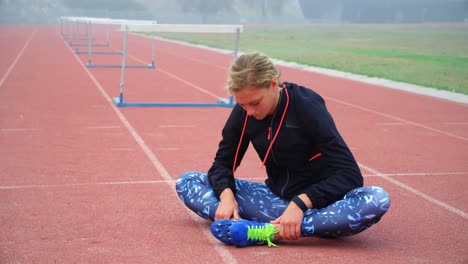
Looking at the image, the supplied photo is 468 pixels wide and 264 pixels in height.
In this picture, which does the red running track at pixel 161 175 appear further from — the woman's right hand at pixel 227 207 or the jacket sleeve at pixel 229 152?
the jacket sleeve at pixel 229 152

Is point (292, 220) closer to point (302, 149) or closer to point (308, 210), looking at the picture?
point (308, 210)

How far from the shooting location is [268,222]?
486cm

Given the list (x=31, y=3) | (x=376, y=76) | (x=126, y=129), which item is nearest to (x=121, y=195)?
(x=126, y=129)

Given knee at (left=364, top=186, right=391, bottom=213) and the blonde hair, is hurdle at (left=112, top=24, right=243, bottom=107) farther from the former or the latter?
knee at (left=364, top=186, right=391, bottom=213)

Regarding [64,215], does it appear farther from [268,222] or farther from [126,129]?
[126,129]

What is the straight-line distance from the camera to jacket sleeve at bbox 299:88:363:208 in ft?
14.9

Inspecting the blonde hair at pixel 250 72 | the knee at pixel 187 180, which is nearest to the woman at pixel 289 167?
the blonde hair at pixel 250 72

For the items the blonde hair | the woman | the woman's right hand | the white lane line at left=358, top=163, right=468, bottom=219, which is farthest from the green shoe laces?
the white lane line at left=358, top=163, right=468, bottom=219

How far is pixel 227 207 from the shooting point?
4.73 meters

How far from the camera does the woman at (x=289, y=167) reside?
4.45m

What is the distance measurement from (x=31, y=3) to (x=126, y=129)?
8573 cm

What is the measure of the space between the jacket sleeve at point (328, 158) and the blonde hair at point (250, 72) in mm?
358

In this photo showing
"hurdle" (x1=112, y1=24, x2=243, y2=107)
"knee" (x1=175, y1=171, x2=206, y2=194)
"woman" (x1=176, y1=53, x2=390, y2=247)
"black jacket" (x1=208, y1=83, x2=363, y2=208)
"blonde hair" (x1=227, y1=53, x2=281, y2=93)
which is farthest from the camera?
"hurdle" (x1=112, y1=24, x2=243, y2=107)

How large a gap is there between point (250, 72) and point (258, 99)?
17 cm
